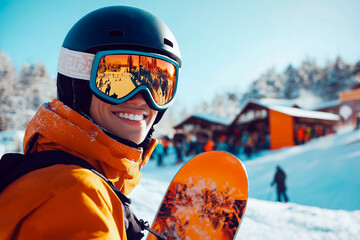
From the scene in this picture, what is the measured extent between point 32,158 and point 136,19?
3.32 ft

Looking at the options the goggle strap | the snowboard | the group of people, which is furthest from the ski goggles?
the group of people

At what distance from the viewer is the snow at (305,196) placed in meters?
3.24

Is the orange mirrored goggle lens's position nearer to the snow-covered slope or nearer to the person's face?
the person's face

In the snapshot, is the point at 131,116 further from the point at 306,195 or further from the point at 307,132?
the point at 307,132

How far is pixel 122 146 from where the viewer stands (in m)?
1.18

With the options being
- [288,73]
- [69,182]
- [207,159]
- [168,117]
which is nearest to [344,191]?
[207,159]

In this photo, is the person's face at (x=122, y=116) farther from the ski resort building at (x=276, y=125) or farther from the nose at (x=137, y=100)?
the ski resort building at (x=276, y=125)

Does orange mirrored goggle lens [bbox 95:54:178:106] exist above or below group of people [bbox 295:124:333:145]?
below

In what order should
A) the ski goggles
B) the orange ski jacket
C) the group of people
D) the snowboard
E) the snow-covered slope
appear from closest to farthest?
the orange ski jacket → the ski goggles → the snowboard → the snow-covered slope → the group of people

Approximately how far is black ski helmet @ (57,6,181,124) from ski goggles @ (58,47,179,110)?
2.5 inches

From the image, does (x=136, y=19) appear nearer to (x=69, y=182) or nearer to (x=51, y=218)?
(x=69, y=182)

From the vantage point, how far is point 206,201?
7.67 ft

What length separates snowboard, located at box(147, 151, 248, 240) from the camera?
2197 mm

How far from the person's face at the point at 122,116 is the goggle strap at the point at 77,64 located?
0.15m
